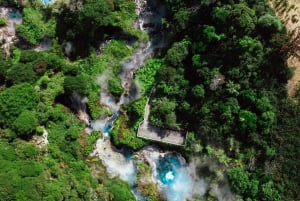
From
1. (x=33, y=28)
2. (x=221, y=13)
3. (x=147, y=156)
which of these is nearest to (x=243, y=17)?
(x=221, y=13)

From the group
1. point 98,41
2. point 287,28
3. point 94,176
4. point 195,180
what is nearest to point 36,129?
point 94,176

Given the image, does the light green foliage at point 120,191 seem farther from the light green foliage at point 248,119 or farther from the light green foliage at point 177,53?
Result: the light green foliage at point 177,53

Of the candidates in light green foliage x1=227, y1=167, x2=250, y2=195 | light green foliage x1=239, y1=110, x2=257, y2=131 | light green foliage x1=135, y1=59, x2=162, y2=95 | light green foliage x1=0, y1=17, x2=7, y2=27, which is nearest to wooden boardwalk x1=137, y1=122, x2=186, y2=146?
light green foliage x1=135, y1=59, x2=162, y2=95

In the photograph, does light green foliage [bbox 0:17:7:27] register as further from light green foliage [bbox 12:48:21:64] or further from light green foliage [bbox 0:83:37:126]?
light green foliage [bbox 0:83:37:126]

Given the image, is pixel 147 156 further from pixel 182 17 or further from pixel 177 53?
pixel 182 17

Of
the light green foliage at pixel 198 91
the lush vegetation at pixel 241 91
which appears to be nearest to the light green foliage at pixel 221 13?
the lush vegetation at pixel 241 91
